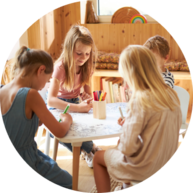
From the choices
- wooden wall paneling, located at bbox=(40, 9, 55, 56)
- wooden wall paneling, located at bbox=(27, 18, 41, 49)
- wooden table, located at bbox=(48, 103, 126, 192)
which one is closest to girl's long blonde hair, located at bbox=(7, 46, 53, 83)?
→ wooden table, located at bbox=(48, 103, 126, 192)

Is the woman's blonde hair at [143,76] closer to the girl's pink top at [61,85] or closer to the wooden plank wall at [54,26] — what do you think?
the girl's pink top at [61,85]

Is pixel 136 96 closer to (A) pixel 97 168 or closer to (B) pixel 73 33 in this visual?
(A) pixel 97 168

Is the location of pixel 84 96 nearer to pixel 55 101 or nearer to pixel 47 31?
pixel 55 101

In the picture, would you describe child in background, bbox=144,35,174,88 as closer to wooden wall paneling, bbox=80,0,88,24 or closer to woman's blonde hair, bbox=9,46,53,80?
woman's blonde hair, bbox=9,46,53,80

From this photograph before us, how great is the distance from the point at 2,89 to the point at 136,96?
0.42m

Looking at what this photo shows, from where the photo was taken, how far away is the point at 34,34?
133 centimetres

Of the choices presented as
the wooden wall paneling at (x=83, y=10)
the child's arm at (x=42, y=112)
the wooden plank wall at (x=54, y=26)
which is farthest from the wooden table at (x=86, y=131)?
the wooden wall paneling at (x=83, y=10)

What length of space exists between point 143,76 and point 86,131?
248 millimetres

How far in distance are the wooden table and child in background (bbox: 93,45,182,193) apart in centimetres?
8

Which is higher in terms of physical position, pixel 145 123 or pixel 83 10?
pixel 83 10

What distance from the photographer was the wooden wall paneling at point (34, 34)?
4.23ft

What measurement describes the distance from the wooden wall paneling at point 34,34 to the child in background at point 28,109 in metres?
0.63

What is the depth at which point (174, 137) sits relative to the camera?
0.66 meters

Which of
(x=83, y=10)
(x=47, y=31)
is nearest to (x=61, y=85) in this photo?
(x=47, y=31)
